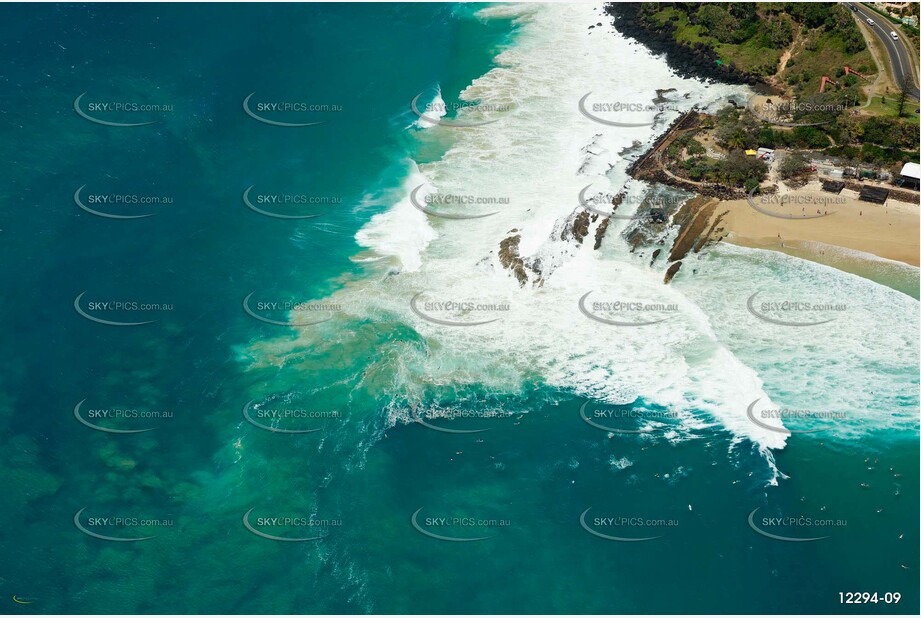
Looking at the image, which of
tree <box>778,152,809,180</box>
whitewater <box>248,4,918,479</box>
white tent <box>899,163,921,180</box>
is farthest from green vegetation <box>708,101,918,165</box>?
whitewater <box>248,4,918,479</box>

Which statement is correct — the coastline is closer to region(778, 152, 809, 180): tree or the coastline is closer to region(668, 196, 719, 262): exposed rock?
region(668, 196, 719, 262): exposed rock

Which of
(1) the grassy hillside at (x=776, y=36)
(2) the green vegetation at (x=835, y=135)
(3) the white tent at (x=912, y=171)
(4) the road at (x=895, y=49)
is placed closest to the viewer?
(3) the white tent at (x=912, y=171)

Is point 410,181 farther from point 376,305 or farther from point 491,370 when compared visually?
point 491,370

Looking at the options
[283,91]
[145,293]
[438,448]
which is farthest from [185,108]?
[438,448]

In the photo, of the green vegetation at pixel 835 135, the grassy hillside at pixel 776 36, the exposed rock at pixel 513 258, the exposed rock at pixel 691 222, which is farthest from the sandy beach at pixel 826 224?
the exposed rock at pixel 513 258

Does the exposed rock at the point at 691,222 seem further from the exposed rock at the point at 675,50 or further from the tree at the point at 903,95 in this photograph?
the exposed rock at the point at 675,50

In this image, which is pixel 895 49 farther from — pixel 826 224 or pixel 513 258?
pixel 513 258
